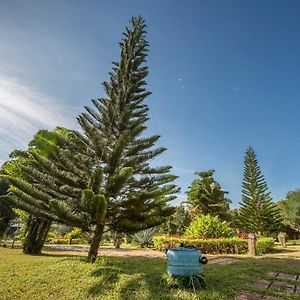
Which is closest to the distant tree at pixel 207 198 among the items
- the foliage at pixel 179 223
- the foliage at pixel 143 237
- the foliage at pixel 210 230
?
the foliage at pixel 179 223

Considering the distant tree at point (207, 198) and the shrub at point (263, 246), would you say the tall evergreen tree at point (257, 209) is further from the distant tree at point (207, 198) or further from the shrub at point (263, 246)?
the shrub at point (263, 246)

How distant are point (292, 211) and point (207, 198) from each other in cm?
1891

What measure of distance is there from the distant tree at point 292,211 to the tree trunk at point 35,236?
106ft

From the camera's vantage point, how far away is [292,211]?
36.3 metres

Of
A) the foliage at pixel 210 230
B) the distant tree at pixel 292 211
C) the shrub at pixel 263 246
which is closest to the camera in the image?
the shrub at pixel 263 246

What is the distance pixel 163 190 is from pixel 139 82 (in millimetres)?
3693

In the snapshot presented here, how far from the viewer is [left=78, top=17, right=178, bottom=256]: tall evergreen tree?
26.0 ft

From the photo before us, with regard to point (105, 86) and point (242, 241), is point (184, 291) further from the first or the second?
point (242, 241)

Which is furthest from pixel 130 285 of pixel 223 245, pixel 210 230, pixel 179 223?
pixel 179 223

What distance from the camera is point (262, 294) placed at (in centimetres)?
462

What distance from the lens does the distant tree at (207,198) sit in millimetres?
23609

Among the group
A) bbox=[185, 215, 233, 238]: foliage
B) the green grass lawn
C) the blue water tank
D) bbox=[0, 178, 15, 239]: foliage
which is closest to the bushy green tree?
the green grass lawn

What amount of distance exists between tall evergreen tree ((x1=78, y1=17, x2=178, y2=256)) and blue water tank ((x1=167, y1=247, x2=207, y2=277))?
8.96ft

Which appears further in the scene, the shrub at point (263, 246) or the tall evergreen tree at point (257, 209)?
the tall evergreen tree at point (257, 209)
